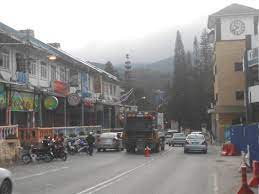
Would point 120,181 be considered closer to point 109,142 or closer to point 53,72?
point 109,142

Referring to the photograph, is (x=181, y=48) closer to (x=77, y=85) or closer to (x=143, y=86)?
(x=143, y=86)

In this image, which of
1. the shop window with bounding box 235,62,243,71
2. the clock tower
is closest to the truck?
the clock tower

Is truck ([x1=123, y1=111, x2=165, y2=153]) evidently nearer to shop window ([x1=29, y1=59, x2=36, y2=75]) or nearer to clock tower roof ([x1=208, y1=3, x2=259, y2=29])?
shop window ([x1=29, y1=59, x2=36, y2=75])

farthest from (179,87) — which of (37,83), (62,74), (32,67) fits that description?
(32,67)

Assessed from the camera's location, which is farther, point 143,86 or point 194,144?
point 143,86

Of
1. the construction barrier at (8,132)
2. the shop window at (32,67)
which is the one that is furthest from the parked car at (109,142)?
the construction barrier at (8,132)

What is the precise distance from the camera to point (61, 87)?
44750 mm

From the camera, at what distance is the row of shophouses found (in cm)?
3375

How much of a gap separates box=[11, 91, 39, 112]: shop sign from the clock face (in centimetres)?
3898

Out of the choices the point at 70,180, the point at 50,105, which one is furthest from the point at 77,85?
the point at 70,180

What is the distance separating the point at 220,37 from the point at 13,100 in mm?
42069

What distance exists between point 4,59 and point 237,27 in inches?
1698

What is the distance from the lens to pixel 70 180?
58.1 feet

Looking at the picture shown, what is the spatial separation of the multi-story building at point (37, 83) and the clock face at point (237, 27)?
23.4 meters
